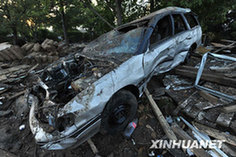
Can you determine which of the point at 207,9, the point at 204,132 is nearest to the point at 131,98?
the point at 204,132

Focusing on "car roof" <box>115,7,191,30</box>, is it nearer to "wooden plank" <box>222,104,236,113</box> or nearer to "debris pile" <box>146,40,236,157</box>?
"debris pile" <box>146,40,236,157</box>

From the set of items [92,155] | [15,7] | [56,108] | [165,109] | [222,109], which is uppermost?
[15,7]

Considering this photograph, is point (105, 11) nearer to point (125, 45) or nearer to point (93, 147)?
point (125, 45)

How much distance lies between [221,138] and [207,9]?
5787 millimetres

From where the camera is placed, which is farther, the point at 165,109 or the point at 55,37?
the point at 55,37

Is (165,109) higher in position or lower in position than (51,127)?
lower

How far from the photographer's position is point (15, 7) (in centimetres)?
753

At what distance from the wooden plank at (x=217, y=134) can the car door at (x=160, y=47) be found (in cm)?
124

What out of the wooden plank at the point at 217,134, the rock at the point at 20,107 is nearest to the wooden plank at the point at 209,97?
the wooden plank at the point at 217,134

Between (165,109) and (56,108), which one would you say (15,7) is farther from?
(165,109)

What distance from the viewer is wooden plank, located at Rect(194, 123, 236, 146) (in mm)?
1597

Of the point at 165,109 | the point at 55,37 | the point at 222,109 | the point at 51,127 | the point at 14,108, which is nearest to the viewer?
the point at 51,127

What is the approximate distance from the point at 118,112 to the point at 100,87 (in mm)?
555

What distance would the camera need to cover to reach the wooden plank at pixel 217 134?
1.60m
